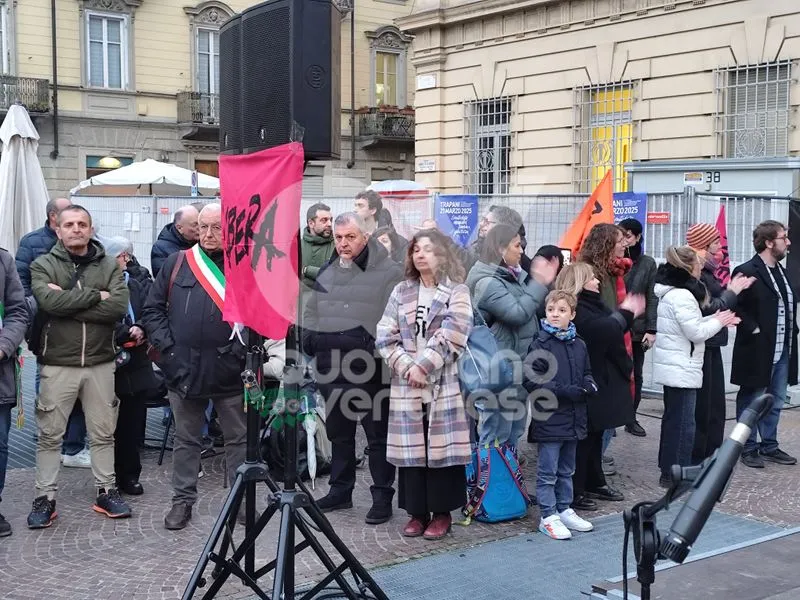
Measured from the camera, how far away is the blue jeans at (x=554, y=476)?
592cm

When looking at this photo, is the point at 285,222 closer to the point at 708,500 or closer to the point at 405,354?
the point at 405,354

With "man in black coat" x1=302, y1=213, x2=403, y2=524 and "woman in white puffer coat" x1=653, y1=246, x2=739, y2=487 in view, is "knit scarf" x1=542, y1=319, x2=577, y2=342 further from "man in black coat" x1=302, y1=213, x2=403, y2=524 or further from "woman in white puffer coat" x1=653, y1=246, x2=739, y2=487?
"woman in white puffer coat" x1=653, y1=246, x2=739, y2=487

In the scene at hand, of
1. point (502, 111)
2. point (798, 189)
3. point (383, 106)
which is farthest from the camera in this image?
point (383, 106)

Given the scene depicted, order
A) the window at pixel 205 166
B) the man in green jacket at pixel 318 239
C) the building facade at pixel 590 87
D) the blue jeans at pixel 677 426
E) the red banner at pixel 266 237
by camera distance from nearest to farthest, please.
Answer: the red banner at pixel 266 237
the blue jeans at pixel 677 426
the man in green jacket at pixel 318 239
the building facade at pixel 590 87
the window at pixel 205 166

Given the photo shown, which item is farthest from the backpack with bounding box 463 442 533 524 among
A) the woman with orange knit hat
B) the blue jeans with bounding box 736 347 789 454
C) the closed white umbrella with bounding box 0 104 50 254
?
the closed white umbrella with bounding box 0 104 50 254

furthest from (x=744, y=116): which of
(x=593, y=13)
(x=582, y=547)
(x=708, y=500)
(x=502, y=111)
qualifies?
(x=708, y=500)

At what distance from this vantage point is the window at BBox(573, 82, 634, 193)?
15.4 meters

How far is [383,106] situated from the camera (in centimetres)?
3206

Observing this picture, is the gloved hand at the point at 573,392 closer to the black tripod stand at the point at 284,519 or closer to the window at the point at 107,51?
the black tripod stand at the point at 284,519

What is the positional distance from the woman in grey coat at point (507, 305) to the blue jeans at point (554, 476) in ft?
1.07

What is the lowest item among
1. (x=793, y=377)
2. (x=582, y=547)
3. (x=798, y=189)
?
(x=582, y=547)

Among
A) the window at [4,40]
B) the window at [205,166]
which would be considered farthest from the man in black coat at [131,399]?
the window at [205,166]

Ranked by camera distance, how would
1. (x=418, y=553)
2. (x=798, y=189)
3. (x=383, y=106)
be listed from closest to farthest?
(x=418, y=553) → (x=798, y=189) → (x=383, y=106)

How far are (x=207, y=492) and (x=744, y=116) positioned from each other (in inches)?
404
